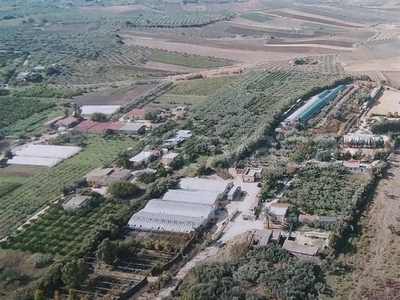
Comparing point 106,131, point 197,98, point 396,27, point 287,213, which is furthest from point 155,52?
point 287,213

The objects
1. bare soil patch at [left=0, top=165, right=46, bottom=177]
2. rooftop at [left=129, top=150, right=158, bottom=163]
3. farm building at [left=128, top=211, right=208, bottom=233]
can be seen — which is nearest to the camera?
farm building at [left=128, top=211, right=208, bottom=233]

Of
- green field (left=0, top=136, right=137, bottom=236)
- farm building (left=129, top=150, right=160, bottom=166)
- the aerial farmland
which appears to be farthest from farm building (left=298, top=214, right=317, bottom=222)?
green field (left=0, top=136, right=137, bottom=236)

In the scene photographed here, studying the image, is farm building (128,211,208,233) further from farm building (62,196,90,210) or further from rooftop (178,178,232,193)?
rooftop (178,178,232,193)

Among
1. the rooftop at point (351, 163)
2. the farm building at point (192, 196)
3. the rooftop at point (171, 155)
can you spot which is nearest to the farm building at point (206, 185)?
the farm building at point (192, 196)

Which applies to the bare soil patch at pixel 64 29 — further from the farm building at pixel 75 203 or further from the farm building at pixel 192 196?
the farm building at pixel 192 196

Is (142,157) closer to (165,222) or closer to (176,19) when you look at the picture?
(165,222)

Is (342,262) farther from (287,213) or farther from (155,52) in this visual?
(155,52)

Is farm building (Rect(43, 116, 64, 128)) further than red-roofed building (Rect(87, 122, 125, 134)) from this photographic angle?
Yes
